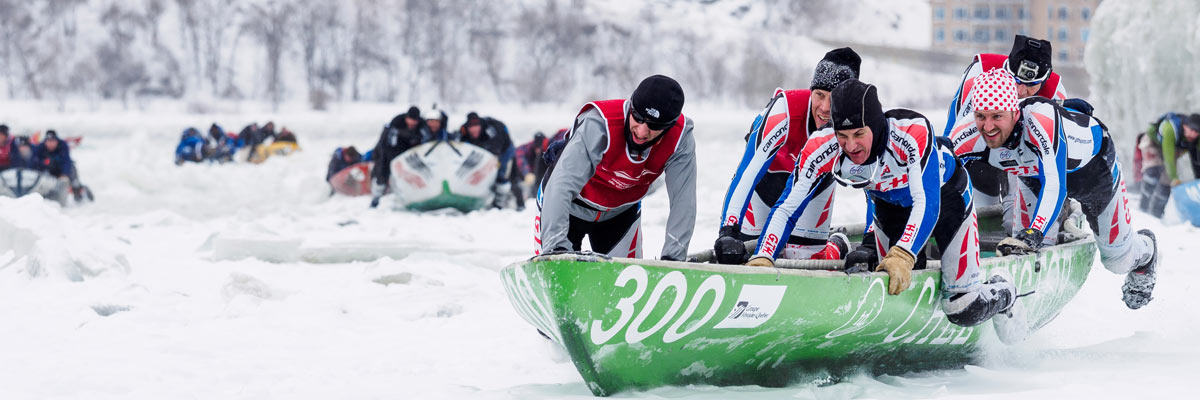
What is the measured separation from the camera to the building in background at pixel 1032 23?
1289 inches

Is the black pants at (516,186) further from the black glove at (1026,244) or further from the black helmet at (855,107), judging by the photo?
the black helmet at (855,107)

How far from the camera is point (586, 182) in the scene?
203 inches

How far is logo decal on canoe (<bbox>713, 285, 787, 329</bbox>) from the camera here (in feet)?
14.7

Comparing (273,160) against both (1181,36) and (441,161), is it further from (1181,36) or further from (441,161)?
(1181,36)

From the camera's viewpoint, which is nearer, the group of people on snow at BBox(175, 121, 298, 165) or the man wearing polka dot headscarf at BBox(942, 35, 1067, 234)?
the man wearing polka dot headscarf at BBox(942, 35, 1067, 234)

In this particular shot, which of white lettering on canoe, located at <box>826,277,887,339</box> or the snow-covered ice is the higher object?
white lettering on canoe, located at <box>826,277,887,339</box>

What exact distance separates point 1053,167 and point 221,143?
72.4 ft

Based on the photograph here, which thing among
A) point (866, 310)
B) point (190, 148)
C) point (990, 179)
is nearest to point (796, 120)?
point (866, 310)

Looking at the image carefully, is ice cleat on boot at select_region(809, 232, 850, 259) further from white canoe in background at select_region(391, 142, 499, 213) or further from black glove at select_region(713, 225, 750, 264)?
white canoe in background at select_region(391, 142, 499, 213)

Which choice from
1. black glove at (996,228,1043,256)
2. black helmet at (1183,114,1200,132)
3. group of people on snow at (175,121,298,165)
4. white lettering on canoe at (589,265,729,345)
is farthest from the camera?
group of people on snow at (175,121,298,165)

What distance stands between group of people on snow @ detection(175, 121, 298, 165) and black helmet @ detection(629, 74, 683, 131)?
19433 millimetres

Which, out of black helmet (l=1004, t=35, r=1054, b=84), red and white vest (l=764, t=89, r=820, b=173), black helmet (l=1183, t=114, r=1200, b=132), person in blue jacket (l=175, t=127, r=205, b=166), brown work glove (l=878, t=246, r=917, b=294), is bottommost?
person in blue jacket (l=175, t=127, r=205, b=166)

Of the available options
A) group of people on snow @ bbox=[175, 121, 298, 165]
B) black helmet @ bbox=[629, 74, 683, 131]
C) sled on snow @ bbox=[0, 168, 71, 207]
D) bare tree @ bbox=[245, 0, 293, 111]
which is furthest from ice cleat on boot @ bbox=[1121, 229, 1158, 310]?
bare tree @ bbox=[245, 0, 293, 111]

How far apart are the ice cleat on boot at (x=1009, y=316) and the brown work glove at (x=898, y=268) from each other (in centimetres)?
60
